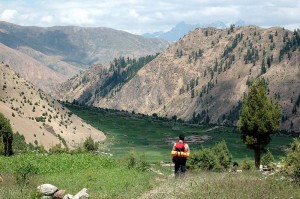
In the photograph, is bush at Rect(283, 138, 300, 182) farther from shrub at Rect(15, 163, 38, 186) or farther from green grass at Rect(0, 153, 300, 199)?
shrub at Rect(15, 163, 38, 186)

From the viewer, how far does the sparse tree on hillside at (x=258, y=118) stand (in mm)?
54938

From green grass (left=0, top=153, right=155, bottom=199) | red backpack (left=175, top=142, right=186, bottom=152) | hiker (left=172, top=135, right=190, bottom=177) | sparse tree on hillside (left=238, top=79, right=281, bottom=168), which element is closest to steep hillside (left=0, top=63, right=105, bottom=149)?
sparse tree on hillside (left=238, top=79, right=281, bottom=168)

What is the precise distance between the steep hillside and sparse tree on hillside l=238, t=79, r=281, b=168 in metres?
79.5

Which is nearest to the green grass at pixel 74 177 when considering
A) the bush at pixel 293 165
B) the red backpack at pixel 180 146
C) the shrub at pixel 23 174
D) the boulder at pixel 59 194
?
the shrub at pixel 23 174

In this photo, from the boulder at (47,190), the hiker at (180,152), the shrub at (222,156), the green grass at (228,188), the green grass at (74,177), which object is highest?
the hiker at (180,152)

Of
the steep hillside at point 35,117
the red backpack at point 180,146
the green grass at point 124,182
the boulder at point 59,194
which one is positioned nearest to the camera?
the green grass at point 124,182

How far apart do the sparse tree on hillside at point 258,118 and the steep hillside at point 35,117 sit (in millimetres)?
79542

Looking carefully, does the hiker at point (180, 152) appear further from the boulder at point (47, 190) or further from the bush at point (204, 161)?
the bush at point (204, 161)

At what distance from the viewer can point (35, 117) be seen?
152m

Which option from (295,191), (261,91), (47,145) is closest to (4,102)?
(47,145)

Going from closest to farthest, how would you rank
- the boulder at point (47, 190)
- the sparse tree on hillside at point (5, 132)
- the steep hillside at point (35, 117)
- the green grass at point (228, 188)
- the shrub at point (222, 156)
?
the green grass at point (228, 188) → the boulder at point (47, 190) → the shrub at point (222, 156) → the sparse tree on hillside at point (5, 132) → the steep hillside at point (35, 117)

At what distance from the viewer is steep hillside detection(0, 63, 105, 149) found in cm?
12975

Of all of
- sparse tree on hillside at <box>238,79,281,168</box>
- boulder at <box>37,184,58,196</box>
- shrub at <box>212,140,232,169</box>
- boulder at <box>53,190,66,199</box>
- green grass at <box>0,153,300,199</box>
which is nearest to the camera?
green grass at <box>0,153,300,199</box>

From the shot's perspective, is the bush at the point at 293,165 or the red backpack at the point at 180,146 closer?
the bush at the point at 293,165
